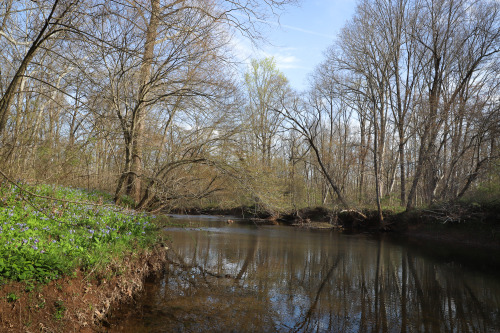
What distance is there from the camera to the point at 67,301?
163 inches

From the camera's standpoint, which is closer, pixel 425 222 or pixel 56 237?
pixel 56 237

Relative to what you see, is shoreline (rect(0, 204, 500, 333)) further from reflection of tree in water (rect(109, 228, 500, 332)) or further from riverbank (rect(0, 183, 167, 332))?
reflection of tree in water (rect(109, 228, 500, 332))

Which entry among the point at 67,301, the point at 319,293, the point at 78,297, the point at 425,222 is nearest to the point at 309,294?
the point at 319,293

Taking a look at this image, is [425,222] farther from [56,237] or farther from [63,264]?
[63,264]

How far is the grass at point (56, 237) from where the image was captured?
12.8 feet

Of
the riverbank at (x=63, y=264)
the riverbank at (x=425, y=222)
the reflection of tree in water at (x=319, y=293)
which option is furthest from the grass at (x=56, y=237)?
the riverbank at (x=425, y=222)

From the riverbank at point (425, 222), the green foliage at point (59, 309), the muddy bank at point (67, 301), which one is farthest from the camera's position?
the riverbank at point (425, 222)

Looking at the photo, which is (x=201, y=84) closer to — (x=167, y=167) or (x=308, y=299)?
(x=167, y=167)

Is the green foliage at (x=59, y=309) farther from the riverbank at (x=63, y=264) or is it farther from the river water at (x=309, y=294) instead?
the river water at (x=309, y=294)

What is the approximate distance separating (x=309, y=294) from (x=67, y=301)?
4.73m

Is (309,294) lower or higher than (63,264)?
lower

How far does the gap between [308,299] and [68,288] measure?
4461mm

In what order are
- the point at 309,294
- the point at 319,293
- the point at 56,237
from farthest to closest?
the point at 319,293 < the point at 309,294 < the point at 56,237

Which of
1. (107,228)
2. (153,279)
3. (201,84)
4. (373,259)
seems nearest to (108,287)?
(107,228)
